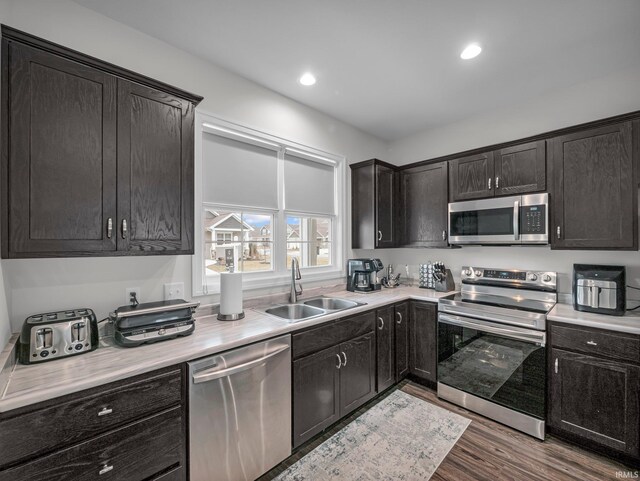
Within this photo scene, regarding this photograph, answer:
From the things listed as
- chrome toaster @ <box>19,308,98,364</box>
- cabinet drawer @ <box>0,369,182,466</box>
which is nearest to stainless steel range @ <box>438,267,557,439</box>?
cabinet drawer @ <box>0,369,182,466</box>

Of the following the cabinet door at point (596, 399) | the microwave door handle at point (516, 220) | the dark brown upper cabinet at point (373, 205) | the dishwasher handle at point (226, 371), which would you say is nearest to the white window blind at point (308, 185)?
the dark brown upper cabinet at point (373, 205)

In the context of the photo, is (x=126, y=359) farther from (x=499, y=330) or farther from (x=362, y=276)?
(x=499, y=330)

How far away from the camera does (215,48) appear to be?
6.81ft

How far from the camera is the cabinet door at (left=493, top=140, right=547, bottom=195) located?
250 centimetres

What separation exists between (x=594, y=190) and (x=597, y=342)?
1.13m

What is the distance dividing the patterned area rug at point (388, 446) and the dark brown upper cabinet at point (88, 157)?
64.3 inches

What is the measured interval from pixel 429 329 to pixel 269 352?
5.55 feet

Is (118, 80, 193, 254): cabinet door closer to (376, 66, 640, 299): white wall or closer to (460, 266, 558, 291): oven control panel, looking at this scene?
(376, 66, 640, 299): white wall

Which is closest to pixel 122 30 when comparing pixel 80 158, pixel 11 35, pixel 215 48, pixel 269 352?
pixel 215 48

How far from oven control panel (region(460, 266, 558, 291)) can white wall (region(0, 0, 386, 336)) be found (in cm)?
248

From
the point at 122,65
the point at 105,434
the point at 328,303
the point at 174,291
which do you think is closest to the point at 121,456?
the point at 105,434

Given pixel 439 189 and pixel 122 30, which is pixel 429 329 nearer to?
pixel 439 189

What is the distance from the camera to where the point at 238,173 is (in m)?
2.49

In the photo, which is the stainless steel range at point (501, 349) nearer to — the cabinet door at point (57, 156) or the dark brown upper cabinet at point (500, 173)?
the dark brown upper cabinet at point (500, 173)
